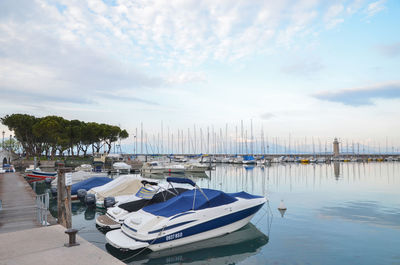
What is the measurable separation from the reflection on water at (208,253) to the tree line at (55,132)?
58.8 meters

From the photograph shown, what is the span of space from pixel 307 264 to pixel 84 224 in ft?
41.2

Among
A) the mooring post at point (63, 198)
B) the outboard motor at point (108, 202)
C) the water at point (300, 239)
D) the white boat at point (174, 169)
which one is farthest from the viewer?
the white boat at point (174, 169)

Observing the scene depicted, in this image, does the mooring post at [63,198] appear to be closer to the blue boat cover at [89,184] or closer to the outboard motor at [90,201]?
the outboard motor at [90,201]

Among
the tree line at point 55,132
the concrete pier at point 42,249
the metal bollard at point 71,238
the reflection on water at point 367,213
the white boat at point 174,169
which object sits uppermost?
the tree line at point 55,132

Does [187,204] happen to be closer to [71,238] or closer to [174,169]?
[71,238]

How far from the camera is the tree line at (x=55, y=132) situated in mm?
63122

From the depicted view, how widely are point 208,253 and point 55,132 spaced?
61.6 m

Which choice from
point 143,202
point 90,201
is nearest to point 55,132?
point 90,201

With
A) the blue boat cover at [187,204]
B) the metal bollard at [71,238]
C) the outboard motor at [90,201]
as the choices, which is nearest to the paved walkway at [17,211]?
the outboard motor at [90,201]

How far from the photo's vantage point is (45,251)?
26.6 ft

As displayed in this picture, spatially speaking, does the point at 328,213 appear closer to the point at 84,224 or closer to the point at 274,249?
the point at 274,249

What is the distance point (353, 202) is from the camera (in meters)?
23.9

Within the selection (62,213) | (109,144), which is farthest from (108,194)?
(109,144)

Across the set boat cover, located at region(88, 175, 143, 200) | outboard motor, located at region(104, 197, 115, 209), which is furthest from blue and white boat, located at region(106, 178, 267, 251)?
boat cover, located at region(88, 175, 143, 200)
